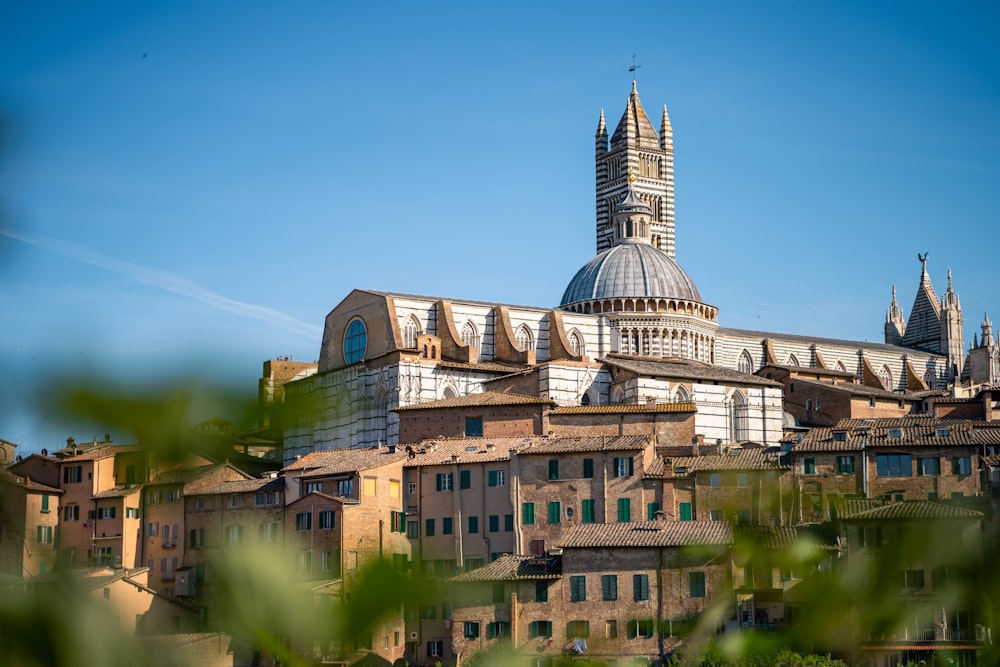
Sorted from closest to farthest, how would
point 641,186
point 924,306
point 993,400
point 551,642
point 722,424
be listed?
point 551,642 → point 993,400 → point 722,424 → point 924,306 → point 641,186

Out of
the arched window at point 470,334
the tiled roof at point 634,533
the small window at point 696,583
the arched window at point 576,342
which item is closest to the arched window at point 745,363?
the arched window at point 576,342

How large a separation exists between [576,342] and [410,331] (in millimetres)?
8509

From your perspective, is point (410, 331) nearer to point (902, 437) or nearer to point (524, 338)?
point (524, 338)

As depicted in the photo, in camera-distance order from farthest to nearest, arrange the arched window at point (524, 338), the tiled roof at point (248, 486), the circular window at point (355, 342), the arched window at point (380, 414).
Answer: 1. the arched window at point (524, 338)
2. the circular window at point (355, 342)
3. the arched window at point (380, 414)
4. the tiled roof at point (248, 486)

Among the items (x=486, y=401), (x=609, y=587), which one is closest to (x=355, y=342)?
(x=486, y=401)

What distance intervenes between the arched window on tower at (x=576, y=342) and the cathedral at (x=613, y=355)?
0.09 metres

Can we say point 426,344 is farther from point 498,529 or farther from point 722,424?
point 498,529

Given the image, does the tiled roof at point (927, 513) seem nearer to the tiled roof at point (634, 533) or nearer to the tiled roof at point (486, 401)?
the tiled roof at point (634, 533)

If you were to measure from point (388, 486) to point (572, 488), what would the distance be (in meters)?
5.16

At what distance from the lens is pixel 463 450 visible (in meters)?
43.6

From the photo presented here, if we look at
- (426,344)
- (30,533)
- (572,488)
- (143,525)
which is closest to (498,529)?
(572,488)

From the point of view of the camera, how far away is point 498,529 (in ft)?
136

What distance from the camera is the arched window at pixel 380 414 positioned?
5803cm

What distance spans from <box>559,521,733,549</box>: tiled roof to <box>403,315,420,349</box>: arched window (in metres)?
25.5
